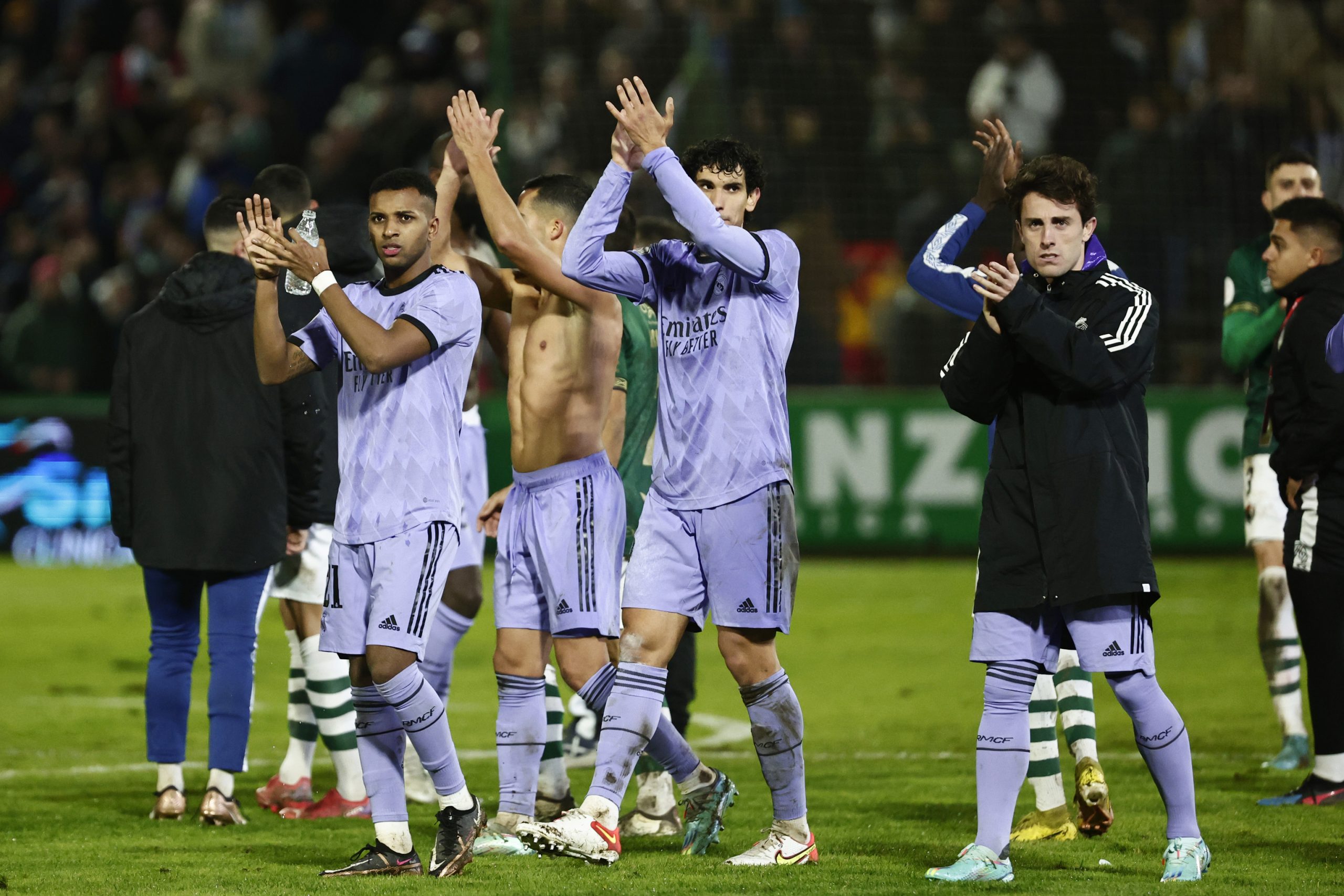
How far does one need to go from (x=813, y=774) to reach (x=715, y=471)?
8.35 ft

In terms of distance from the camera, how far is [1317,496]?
650cm

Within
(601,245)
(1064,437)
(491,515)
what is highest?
(601,245)

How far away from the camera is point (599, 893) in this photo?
15.6 feet

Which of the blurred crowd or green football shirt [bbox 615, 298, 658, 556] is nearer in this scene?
green football shirt [bbox 615, 298, 658, 556]

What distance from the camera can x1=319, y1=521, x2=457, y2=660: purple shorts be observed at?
507 centimetres

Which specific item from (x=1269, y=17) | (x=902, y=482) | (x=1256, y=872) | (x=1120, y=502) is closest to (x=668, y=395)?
(x=1120, y=502)

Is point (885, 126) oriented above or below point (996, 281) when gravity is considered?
above

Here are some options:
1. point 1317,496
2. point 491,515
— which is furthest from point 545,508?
point 1317,496

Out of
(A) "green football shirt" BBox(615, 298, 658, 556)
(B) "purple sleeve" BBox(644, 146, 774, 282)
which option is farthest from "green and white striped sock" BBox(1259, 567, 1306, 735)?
(B) "purple sleeve" BBox(644, 146, 774, 282)

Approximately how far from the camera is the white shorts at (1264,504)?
7.50 m

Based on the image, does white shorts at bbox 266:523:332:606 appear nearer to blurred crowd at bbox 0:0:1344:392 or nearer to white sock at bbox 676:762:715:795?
white sock at bbox 676:762:715:795

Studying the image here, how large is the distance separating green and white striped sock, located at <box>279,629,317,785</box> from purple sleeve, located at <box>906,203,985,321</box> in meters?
2.85

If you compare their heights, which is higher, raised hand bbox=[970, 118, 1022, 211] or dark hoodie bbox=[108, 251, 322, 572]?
raised hand bbox=[970, 118, 1022, 211]

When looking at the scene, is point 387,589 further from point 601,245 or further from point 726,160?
point 726,160
